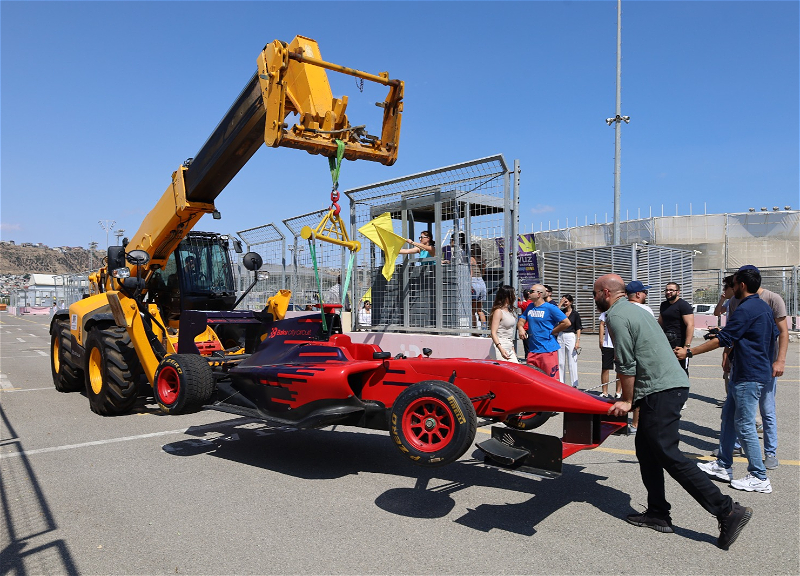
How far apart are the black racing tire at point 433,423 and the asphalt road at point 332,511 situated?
0.54 m

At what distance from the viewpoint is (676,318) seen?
7852 millimetres

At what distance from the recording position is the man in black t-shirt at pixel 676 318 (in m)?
7.69

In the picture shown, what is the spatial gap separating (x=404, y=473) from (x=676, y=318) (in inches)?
173

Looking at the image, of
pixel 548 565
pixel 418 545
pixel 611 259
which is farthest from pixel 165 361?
pixel 611 259

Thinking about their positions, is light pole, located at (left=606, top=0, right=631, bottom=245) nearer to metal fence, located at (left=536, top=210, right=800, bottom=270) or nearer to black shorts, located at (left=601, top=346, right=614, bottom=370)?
black shorts, located at (left=601, top=346, right=614, bottom=370)

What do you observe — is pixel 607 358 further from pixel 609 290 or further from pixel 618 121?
pixel 618 121

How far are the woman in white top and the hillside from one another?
150828 millimetres

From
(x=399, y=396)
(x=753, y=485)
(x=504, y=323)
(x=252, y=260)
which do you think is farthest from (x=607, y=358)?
(x=252, y=260)

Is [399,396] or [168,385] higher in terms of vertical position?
[399,396]

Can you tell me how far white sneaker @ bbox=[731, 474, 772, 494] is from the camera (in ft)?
16.6

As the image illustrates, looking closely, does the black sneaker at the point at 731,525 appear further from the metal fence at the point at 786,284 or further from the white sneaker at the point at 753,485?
the metal fence at the point at 786,284

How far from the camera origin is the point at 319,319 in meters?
6.81

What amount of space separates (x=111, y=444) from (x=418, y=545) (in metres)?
4.29

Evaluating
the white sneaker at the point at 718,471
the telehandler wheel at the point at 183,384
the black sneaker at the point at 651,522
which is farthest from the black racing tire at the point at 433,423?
the white sneaker at the point at 718,471
